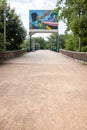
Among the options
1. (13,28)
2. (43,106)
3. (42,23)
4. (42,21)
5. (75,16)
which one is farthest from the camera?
(42,23)

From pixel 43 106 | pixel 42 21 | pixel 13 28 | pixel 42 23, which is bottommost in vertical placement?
pixel 43 106

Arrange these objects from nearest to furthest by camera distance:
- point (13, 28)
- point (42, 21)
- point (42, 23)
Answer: point (13, 28) < point (42, 21) < point (42, 23)

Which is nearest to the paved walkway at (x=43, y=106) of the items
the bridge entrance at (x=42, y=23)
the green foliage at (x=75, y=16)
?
the green foliage at (x=75, y=16)

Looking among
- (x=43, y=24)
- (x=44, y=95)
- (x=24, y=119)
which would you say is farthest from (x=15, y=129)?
(x=43, y=24)

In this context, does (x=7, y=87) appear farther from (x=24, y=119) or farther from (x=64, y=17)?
(x=64, y=17)

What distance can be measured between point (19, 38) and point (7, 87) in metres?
36.8

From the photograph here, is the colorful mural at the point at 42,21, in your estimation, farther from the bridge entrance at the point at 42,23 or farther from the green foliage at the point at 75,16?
the green foliage at the point at 75,16

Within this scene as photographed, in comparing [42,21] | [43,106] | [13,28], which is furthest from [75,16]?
[42,21]

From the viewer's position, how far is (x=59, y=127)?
20.6 ft

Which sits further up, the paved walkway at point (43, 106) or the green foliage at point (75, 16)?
the green foliage at point (75, 16)

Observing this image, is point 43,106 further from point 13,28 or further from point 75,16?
point 13,28

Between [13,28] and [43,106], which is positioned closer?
[43,106]

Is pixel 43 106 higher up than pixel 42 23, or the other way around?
pixel 42 23

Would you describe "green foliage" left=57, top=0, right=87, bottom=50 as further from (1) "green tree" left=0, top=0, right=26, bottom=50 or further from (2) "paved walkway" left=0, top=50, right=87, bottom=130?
(2) "paved walkway" left=0, top=50, right=87, bottom=130
